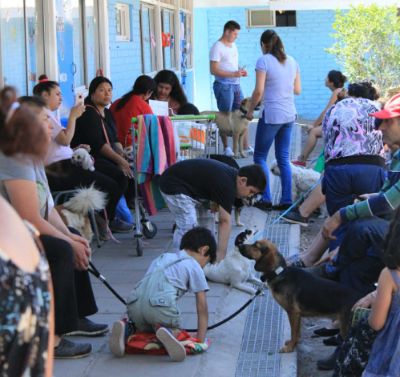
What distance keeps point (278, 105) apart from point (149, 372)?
16.7ft

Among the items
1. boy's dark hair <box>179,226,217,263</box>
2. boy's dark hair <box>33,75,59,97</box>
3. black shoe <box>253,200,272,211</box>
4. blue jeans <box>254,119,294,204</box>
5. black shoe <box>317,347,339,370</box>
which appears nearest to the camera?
black shoe <box>317,347,339,370</box>

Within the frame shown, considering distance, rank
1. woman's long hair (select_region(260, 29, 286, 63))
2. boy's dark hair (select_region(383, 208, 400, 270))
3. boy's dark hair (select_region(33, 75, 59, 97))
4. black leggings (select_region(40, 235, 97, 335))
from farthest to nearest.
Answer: woman's long hair (select_region(260, 29, 286, 63)), boy's dark hair (select_region(33, 75, 59, 97)), black leggings (select_region(40, 235, 97, 335)), boy's dark hair (select_region(383, 208, 400, 270))

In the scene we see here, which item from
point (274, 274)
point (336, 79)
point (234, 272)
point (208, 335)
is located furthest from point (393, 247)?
point (336, 79)

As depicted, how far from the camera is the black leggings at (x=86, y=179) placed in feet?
24.0

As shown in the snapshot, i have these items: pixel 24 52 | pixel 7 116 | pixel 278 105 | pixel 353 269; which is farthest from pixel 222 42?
pixel 7 116

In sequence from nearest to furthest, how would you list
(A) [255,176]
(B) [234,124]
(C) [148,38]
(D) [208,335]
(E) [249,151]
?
(D) [208,335] → (A) [255,176] → (B) [234,124] → (E) [249,151] → (C) [148,38]

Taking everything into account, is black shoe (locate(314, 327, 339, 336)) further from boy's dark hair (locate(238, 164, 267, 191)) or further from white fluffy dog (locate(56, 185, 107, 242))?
white fluffy dog (locate(56, 185, 107, 242))

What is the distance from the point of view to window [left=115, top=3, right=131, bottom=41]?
40.1ft

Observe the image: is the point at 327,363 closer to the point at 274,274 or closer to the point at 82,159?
the point at 274,274

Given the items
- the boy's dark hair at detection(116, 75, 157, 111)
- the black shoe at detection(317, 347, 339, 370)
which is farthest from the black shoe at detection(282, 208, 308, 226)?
the black shoe at detection(317, 347, 339, 370)

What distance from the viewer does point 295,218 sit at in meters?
9.30

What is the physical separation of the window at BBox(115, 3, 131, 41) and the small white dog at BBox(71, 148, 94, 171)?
5.00 meters

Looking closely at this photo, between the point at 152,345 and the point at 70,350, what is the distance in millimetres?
476

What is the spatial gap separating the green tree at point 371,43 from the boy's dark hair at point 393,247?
614 inches
